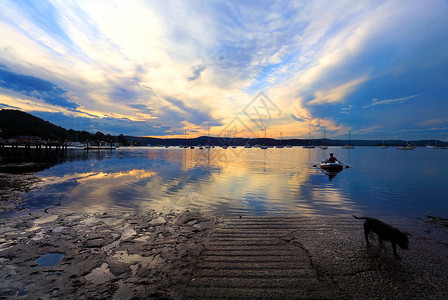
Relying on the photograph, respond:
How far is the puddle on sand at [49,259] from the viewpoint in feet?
19.2

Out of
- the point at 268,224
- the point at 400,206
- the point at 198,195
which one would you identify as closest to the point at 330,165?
the point at 400,206

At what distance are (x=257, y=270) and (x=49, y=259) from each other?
20.9 ft

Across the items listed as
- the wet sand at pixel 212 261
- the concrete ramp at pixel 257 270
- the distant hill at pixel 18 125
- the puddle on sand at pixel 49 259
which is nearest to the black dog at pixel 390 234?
the wet sand at pixel 212 261

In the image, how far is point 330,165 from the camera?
37406 mm

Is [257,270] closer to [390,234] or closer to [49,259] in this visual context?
[390,234]

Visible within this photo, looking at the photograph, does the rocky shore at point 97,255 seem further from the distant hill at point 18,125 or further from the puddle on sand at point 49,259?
the distant hill at point 18,125

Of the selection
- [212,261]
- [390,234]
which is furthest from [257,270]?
[390,234]

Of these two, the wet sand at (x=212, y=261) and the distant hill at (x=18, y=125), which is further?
the distant hill at (x=18, y=125)

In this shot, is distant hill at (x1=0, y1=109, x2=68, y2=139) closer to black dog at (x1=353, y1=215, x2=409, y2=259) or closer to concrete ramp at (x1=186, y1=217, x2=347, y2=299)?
concrete ramp at (x1=186, y1=217, x2=347, y2=299)

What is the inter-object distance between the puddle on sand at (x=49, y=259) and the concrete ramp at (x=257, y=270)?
4408 millimetres

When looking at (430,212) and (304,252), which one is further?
(430,212)

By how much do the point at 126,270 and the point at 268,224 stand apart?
6.34 metres

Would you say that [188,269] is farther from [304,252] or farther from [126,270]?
[304,252]

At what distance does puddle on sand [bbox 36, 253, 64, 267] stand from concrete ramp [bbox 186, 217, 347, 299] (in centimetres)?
441
